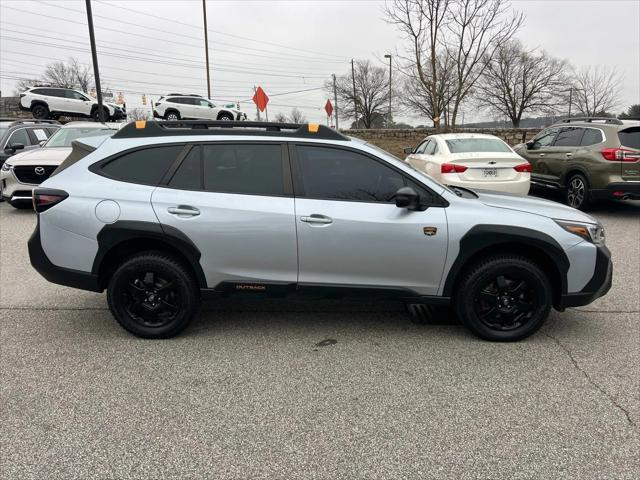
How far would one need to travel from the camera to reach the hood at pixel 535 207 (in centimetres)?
380

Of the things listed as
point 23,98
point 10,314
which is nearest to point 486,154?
point 10,314

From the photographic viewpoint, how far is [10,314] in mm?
4414

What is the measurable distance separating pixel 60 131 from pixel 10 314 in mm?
7266

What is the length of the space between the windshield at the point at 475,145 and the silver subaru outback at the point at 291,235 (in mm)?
5262

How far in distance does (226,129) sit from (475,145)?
6298 millimetres

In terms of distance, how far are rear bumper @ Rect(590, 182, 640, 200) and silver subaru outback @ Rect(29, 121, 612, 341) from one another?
5563 millimetres

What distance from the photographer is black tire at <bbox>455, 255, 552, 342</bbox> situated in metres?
3.68

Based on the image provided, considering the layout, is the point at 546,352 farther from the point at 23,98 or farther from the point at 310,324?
the point at 23,98

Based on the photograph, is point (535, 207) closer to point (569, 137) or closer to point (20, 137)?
point (569, 137)

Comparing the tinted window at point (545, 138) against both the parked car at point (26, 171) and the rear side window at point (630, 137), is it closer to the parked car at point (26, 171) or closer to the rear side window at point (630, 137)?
the rear side window at point (630, 137)

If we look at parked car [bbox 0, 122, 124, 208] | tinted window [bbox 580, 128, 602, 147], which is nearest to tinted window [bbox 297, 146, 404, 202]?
parked car [bbox 0, 122, 124, 208]

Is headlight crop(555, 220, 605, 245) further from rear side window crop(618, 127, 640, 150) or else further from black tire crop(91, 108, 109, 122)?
black tire crop(91, 108, 109, 122)

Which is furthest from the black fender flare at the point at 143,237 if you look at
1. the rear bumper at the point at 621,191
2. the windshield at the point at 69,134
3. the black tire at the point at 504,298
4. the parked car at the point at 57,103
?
the parked car at the point at 57,103

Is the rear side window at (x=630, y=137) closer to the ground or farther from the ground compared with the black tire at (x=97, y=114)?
closer to the ground
